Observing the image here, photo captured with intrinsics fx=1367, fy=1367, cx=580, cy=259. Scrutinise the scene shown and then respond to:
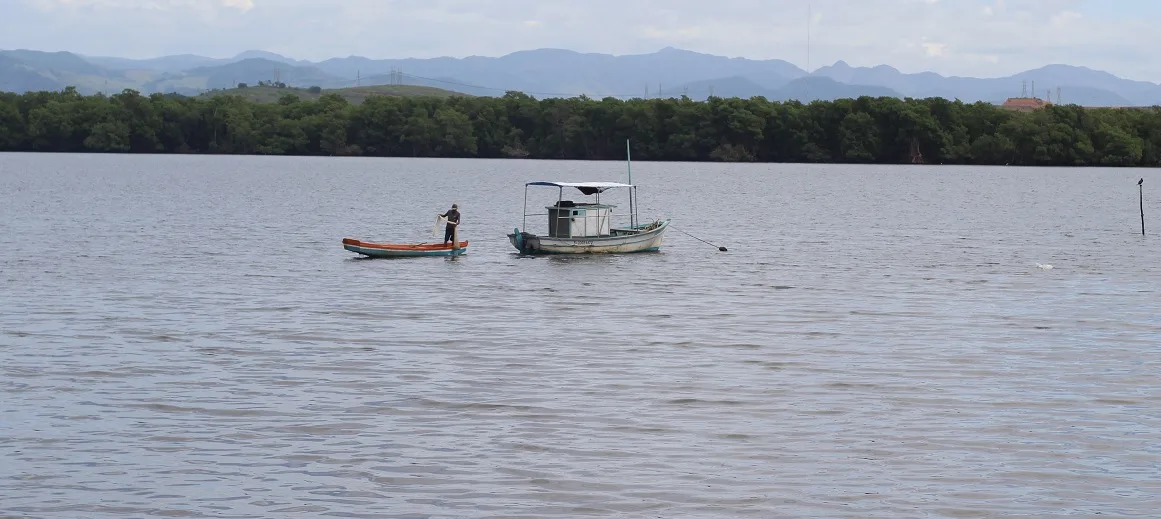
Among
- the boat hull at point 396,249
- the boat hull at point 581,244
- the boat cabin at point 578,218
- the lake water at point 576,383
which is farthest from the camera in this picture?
the boat cabin at point 578,218

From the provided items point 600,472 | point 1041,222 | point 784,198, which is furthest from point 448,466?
point 784,198

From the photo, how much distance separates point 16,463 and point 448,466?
6.15 metres

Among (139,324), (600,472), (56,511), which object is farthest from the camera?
(139,324)

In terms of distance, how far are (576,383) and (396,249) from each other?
96.2 feet

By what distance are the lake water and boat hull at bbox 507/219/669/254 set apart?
685mm

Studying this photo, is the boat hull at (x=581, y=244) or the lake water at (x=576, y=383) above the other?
the boat hull at (x=581, y=244)

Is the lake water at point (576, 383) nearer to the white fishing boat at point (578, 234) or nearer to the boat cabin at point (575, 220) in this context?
the white fishing boat at point (578, 234)

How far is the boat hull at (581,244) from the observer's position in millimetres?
56156

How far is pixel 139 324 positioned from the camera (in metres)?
34.2

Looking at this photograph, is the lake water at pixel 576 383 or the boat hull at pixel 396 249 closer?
the lake water at pixel 576 383

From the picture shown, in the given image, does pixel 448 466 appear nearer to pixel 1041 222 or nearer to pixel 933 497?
pixel 933 497

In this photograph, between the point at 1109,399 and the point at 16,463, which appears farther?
the point at 1109,399

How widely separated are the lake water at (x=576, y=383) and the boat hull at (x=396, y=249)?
58 cm

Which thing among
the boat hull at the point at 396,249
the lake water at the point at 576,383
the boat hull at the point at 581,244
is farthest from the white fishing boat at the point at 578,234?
the boat hull at the point at 396,249
